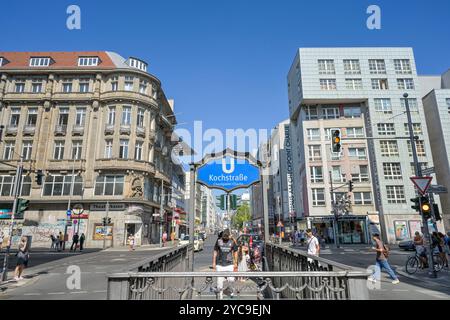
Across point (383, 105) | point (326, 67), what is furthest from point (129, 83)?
point (383, 105)

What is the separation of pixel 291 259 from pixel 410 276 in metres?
9.41

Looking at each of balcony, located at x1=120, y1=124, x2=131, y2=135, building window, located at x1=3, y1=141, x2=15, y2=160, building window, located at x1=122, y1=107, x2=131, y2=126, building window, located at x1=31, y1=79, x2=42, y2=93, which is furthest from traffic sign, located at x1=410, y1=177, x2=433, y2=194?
building window, located at x1=31, y1=79, x2=42, y2=93

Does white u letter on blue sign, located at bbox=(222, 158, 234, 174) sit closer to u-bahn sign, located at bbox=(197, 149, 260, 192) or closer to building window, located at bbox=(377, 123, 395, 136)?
u-bahn sign, located at bbox=(197, 149, 260, 192)

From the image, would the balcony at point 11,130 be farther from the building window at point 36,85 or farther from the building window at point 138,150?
the building window at point 138,150

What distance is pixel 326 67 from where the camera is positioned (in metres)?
44.5

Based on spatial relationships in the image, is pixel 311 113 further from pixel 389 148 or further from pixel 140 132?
pixel 140 132

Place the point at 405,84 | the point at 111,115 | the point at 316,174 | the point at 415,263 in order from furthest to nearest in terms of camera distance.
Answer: the point at 405,84 → the point at 316,174 → the point at 111,115 → the point at 415,263

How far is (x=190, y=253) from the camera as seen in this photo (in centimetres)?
791

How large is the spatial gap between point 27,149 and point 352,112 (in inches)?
1879

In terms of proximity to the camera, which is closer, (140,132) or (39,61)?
(140,132)

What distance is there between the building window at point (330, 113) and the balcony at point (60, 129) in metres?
38.5

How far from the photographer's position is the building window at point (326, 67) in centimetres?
4438

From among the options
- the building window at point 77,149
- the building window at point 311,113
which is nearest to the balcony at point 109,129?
the building window at point 77,149
